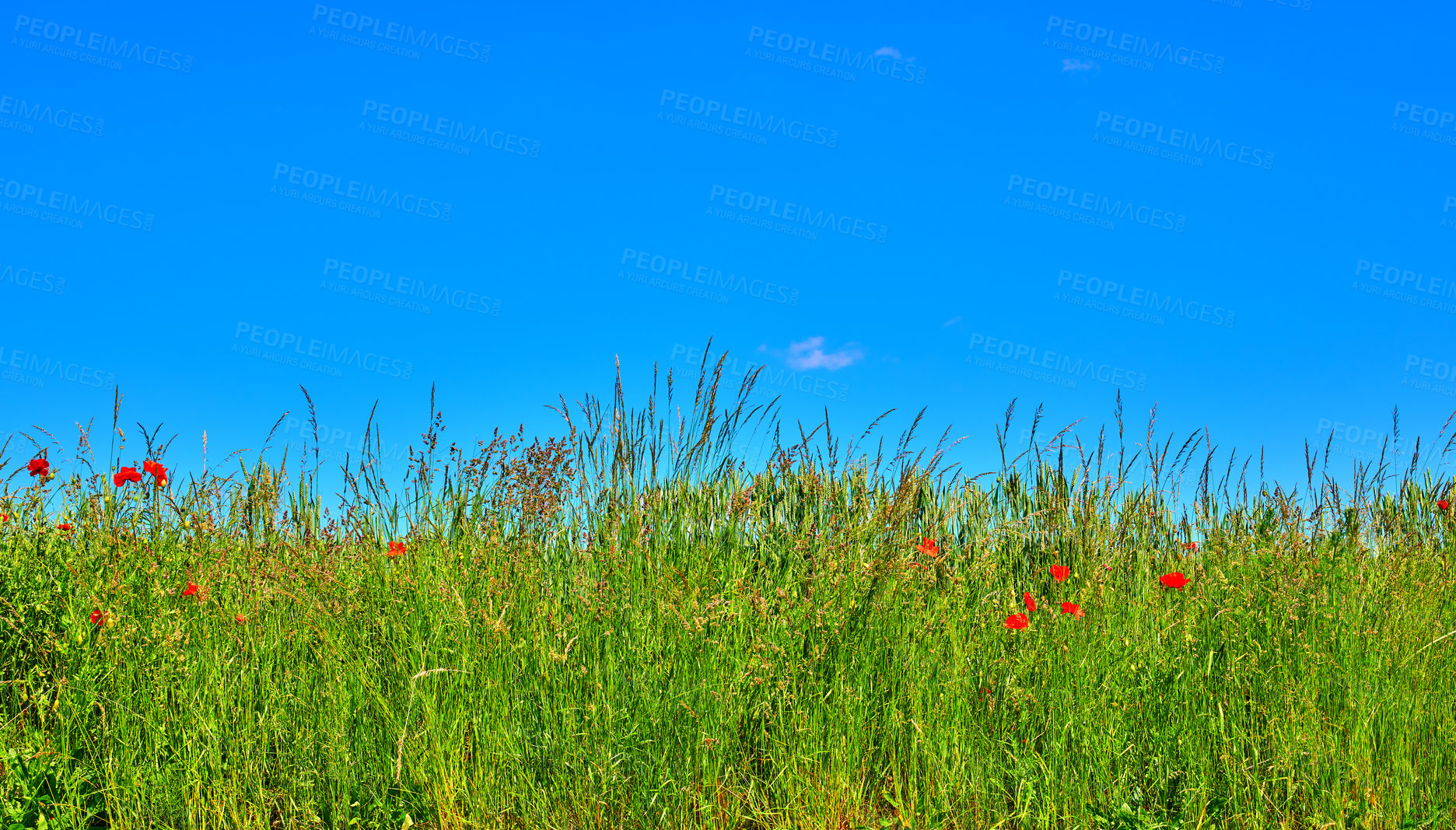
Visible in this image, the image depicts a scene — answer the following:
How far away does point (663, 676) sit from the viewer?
243cm

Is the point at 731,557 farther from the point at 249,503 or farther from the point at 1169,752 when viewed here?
the point at 249,503

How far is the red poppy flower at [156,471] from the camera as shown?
3.51 meters

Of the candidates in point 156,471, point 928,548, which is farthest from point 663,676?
point 156,471

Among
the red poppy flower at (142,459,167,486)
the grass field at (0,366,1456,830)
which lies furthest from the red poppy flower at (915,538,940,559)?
the red poppy flower at (142,459,167,486)

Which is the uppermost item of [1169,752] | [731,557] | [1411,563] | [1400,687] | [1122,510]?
[1122,510]

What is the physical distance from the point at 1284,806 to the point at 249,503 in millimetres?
4496

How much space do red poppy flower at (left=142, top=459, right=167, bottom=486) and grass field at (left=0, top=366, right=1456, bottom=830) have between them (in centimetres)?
1

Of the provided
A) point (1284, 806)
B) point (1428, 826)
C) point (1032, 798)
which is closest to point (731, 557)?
point (1032, 798)

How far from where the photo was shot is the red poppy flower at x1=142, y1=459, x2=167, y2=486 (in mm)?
3514

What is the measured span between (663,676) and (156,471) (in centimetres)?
273

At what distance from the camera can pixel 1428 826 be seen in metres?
2.33

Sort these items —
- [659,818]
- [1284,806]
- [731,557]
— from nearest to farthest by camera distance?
[659,818] → [1284,806] → [731,557]

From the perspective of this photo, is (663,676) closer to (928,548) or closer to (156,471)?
(928,548)

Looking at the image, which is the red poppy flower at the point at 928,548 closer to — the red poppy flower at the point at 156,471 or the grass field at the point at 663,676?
the grass field at the point at 663,676
